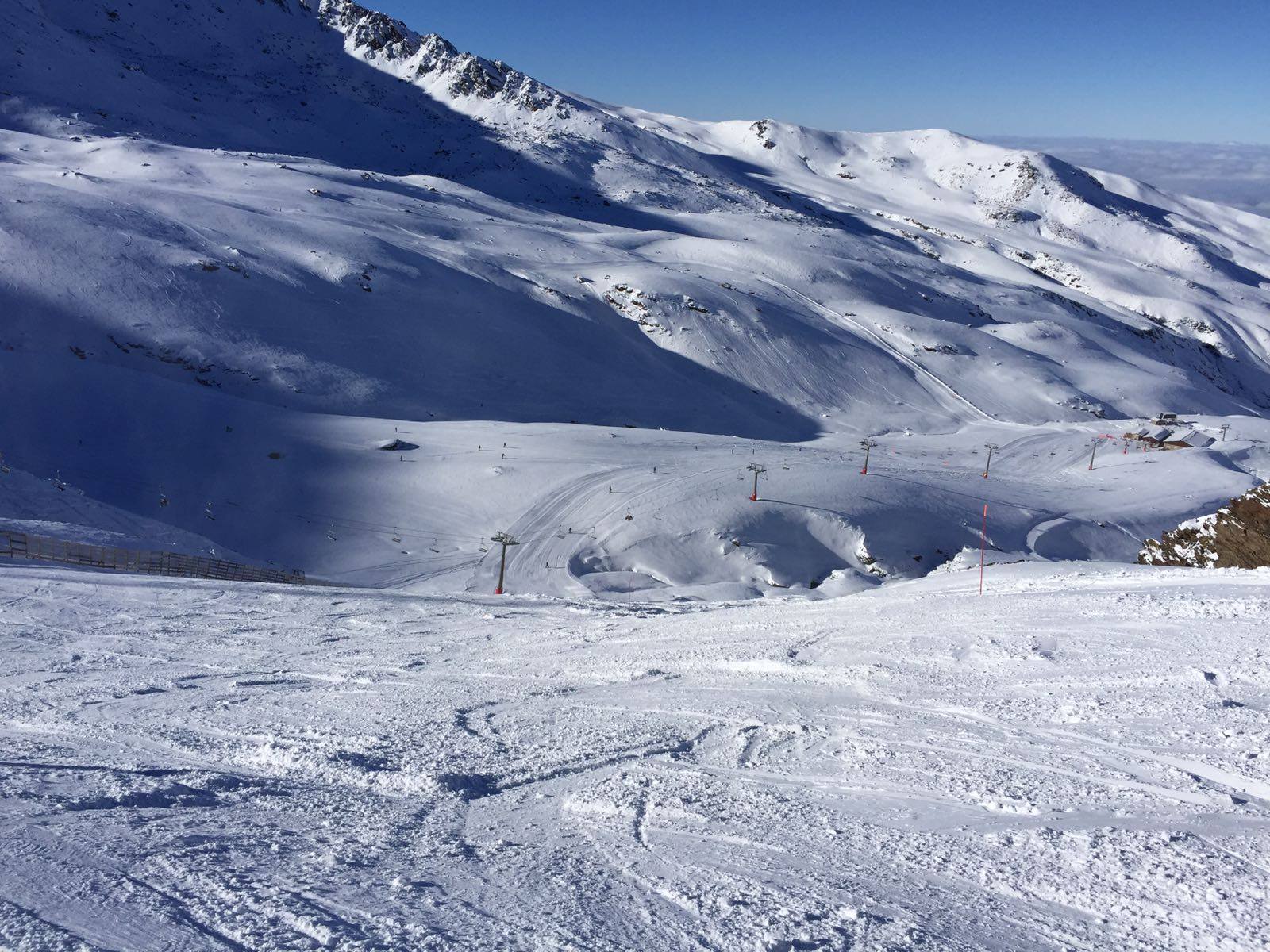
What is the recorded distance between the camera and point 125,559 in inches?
784

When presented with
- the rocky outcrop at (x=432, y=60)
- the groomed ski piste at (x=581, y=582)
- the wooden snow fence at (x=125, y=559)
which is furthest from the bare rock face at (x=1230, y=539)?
the rocky outcrop at (x=432, y=60)

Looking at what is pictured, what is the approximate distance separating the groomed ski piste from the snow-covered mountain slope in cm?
38

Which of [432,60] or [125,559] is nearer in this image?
[125,559]

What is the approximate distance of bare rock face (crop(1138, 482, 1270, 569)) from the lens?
57.0 feet

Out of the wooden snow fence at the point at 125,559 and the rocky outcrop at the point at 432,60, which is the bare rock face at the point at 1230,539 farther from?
the rocky outcrop at the point at 432,60

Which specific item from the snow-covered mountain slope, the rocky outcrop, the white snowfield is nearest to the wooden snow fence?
the snow-covered mountain slope

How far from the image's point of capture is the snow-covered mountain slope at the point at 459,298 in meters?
34.1

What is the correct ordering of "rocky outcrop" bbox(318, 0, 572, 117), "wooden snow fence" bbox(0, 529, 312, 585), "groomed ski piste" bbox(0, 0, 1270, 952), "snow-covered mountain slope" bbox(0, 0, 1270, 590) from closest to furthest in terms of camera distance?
"groomed ski piste" bbox(0, 0, 1270, 952), "wooden snow fence" bbox(0, 529, 312, 585), "snow-covered mountain slope" bbox(0, 0, 1270, 590), "rocky outcrop" bbox(318, 0, 572, 117)

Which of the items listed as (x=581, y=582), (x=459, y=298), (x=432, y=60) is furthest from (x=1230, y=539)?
(x=432, y=60)

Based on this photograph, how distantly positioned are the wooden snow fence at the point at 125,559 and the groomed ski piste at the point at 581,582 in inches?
29.0

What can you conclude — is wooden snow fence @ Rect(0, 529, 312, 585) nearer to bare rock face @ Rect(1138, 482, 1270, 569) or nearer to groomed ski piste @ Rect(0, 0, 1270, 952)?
groomed ski piste @ Rect(0, 0, 1270, 952)

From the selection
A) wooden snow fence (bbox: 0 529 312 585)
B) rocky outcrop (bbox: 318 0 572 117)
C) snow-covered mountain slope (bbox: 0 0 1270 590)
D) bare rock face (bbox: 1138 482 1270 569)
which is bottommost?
wooden snow fence (bbox: 0 529 312 585)

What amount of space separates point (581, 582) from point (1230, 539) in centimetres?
1695

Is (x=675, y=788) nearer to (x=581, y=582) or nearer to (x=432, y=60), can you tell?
(x=581, y=582)
